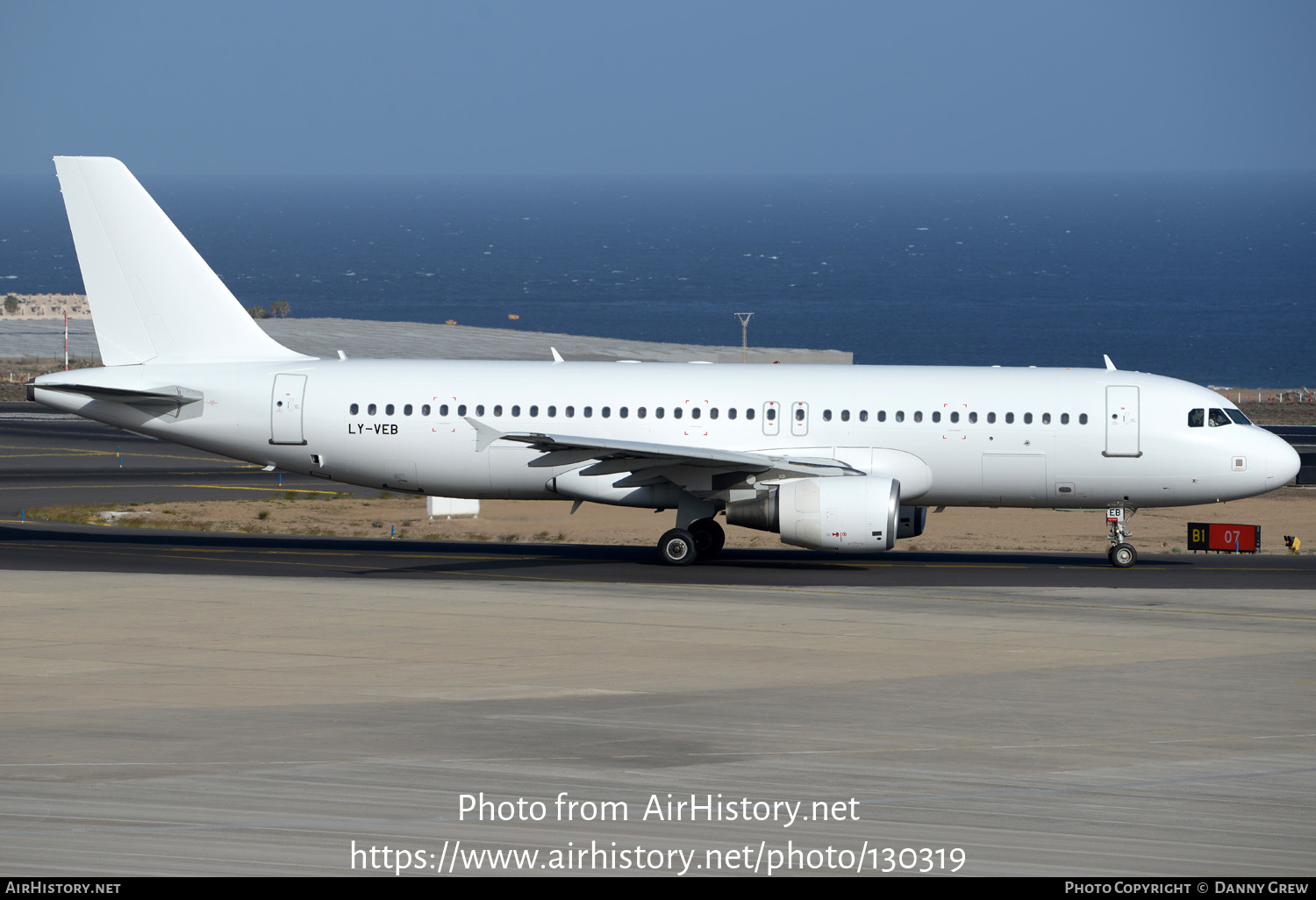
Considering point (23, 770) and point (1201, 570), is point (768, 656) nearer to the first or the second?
point (23, 770)

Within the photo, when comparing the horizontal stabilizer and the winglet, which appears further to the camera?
the horizontal stabilizer

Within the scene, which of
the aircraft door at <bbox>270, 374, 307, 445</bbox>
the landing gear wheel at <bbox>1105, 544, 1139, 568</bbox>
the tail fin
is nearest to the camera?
the aircraft door at <bbox>270, 374, 307, 445</bbox>

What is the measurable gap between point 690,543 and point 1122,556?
9.67 meters

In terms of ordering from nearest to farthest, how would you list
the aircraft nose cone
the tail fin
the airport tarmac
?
the airport tarmac
the aircraft nose cone
the tail fin

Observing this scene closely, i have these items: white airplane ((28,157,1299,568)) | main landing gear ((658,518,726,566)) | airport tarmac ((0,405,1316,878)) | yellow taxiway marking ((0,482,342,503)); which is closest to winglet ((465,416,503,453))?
white airplane ((28,157,1299,568))

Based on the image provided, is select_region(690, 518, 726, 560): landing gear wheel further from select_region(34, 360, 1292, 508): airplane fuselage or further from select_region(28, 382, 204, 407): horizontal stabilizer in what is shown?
select_region(28, 382, 204, 407): horizontal stabilizer

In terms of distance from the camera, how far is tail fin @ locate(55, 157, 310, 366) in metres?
35.3

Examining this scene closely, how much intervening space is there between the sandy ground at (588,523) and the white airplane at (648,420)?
656cm

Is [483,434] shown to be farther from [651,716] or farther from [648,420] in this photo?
[651,716]

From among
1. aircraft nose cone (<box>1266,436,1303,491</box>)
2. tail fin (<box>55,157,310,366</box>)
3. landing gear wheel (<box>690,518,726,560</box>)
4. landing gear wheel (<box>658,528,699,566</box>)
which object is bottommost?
landing gear wheel (<box>658,528,699,566</box>)

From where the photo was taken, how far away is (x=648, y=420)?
34562 mm

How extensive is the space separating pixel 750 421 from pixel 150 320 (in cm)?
1375

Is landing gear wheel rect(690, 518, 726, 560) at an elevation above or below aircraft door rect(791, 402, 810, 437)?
below

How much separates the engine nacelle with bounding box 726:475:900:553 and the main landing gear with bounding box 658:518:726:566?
2.72 m
